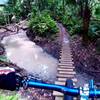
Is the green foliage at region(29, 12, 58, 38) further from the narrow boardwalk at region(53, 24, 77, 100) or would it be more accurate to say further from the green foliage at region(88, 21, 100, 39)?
the narrow boardwalk at region(53, 24, 77, 100)

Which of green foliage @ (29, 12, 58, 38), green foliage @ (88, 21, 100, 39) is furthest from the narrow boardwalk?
green foliage @ (29, 12, 58, 38)

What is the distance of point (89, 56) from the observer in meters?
11.6

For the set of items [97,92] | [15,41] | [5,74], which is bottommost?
[15,41]

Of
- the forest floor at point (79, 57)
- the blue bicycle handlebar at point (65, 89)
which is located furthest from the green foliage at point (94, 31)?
the blue bicycle handlebar at point (65, 89)

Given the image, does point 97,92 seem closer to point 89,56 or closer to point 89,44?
point 89,56

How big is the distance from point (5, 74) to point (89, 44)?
11680 mm

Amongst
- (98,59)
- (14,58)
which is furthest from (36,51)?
(98,59)

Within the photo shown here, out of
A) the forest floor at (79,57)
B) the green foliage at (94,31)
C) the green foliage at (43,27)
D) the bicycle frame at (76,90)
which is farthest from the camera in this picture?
the green foliage at (43,27)

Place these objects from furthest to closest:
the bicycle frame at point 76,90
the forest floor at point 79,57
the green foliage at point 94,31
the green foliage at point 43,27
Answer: the green foliage at point 43,27, the green foliage at point 94,31, the forest floor at point 79,57, the bicycle frame at point 76,90

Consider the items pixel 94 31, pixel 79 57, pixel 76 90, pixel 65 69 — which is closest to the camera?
pixel 76 90

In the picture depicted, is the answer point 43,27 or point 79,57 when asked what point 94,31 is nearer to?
point 79,57

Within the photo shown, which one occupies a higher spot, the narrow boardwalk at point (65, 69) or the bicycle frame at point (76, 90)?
the bicycle frame at point (76, 90)

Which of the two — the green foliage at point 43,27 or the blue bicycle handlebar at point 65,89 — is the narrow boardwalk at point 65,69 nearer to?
the green foliage at point 43,27

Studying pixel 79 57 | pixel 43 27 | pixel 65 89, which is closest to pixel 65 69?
pixel 79 57
